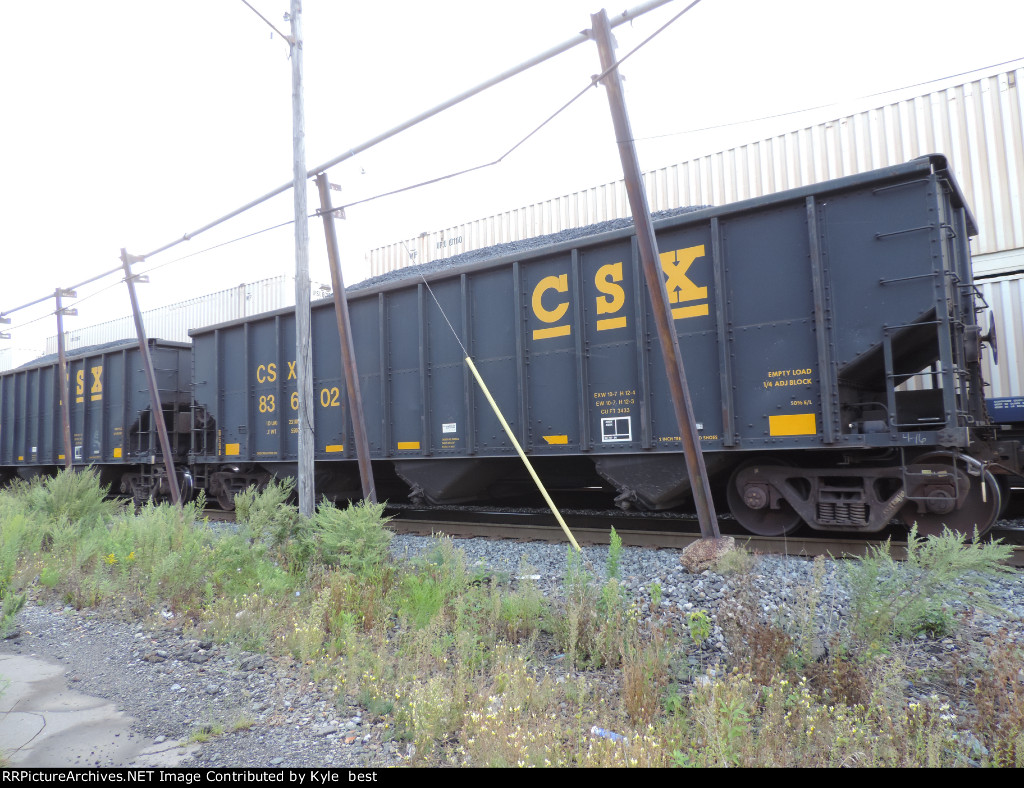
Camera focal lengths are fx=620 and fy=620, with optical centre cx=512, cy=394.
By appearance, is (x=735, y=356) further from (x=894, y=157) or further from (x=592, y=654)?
(x=894, y=157)

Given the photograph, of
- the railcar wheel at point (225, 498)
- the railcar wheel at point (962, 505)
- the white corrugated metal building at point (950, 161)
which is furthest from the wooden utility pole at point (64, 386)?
the railcar wheel at point (962, 505)

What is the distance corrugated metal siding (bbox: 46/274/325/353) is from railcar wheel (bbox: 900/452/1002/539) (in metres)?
19.4

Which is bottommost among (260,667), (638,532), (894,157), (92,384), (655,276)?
(260,667)

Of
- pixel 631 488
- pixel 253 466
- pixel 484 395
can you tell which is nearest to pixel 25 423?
pixel 253 466

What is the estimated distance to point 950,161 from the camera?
11875 mm

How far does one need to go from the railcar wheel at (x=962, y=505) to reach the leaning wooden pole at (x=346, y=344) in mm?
6386

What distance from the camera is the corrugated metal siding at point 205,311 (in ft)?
79.8

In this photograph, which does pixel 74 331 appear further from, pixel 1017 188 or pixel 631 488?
pixel 1017 188

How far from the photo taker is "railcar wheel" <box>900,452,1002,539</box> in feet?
19.6

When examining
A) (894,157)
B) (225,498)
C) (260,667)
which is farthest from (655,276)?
(225,498)

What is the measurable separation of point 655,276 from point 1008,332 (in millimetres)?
8317

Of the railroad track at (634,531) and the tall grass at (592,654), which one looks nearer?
the tall grass at (592,654)

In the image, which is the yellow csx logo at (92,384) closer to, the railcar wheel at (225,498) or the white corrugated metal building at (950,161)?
the railcar wheel at (225,498)

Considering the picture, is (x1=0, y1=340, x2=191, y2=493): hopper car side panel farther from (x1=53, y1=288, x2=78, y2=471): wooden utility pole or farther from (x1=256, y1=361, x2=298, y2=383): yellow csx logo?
(x1=256, y1=361, x2=298, y2=383): yellow csx logo
